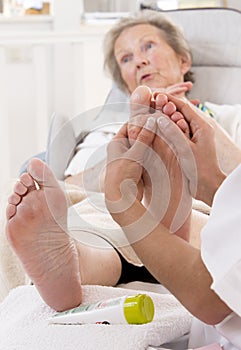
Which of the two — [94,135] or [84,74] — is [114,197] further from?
[84,74]

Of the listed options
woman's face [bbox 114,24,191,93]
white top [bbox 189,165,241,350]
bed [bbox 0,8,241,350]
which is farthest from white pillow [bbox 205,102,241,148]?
white top [bbox 189,165,241,350]

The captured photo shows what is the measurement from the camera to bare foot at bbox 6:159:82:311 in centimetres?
119

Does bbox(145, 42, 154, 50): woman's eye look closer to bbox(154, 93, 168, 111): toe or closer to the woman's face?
the woman's face

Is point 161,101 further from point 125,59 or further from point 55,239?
point 125,59

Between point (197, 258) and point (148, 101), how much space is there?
0.33 metres

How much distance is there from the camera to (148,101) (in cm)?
123

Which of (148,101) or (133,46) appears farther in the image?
(133,46)

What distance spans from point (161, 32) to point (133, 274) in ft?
3.40

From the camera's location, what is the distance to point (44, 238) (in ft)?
3.95

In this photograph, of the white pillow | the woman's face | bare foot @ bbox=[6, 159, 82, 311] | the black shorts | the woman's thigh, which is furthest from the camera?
the woman's face

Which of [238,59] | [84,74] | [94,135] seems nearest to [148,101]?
[94,135]

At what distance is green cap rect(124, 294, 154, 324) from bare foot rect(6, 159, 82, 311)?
0.14 m

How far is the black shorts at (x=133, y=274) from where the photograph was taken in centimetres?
142

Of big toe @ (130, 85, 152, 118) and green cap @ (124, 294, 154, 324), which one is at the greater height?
big toe @ (130, 85, 152, 118)
